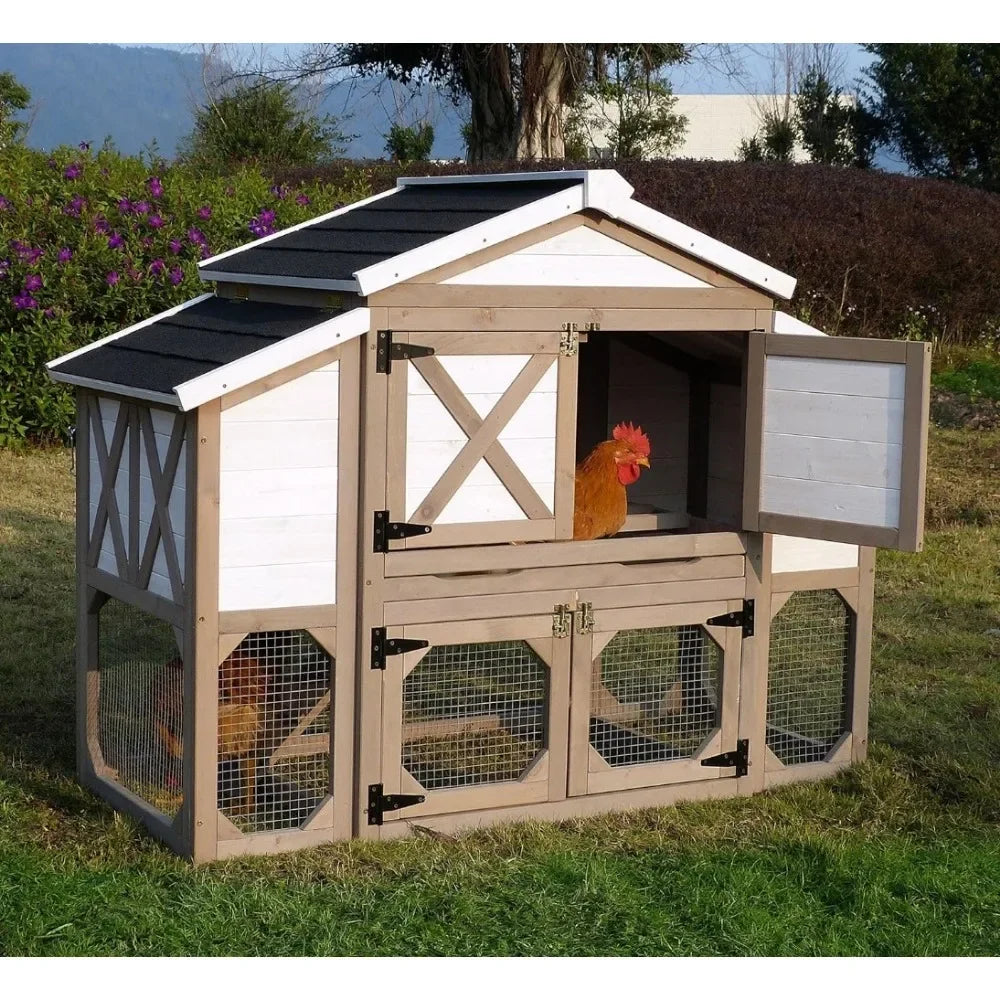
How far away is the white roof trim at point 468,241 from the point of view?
15.0ft

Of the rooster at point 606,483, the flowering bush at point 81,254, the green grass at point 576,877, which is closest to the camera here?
the green grass at point 576,877

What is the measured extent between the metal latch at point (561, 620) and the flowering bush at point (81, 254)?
684 cm

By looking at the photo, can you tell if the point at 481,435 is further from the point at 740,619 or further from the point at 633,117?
the point at 633,117

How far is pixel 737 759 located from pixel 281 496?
1.93m

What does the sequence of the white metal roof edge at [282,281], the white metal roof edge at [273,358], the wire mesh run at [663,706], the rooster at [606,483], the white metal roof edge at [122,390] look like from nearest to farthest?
the white metal roof edge at [273,358], the white metal roof edge at [122,390], the white metal roof edge at [282,281], the rooster at [606,483], the wire mesh run at [663,706]

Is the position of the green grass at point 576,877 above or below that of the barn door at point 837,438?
below

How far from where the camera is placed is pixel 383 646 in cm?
475

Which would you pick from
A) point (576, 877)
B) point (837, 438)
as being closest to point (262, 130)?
point (837, 438)

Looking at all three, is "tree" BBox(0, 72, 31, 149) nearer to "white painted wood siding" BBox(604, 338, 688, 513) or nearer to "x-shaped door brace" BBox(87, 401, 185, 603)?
"white painted wood siding" BBox(604, 338, 688, 513)

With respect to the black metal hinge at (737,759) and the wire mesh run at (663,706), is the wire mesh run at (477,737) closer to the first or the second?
the wire mesh run at (663,706)

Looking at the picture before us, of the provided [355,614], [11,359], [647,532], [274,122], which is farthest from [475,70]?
[355,614]

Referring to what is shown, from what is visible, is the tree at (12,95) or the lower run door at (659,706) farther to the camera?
the tree at (12,95)

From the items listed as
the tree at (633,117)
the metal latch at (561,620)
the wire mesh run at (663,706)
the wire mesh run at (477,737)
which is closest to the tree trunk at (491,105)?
the tree at (633,117)

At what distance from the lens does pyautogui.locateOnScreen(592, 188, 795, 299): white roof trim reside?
16.0ft
